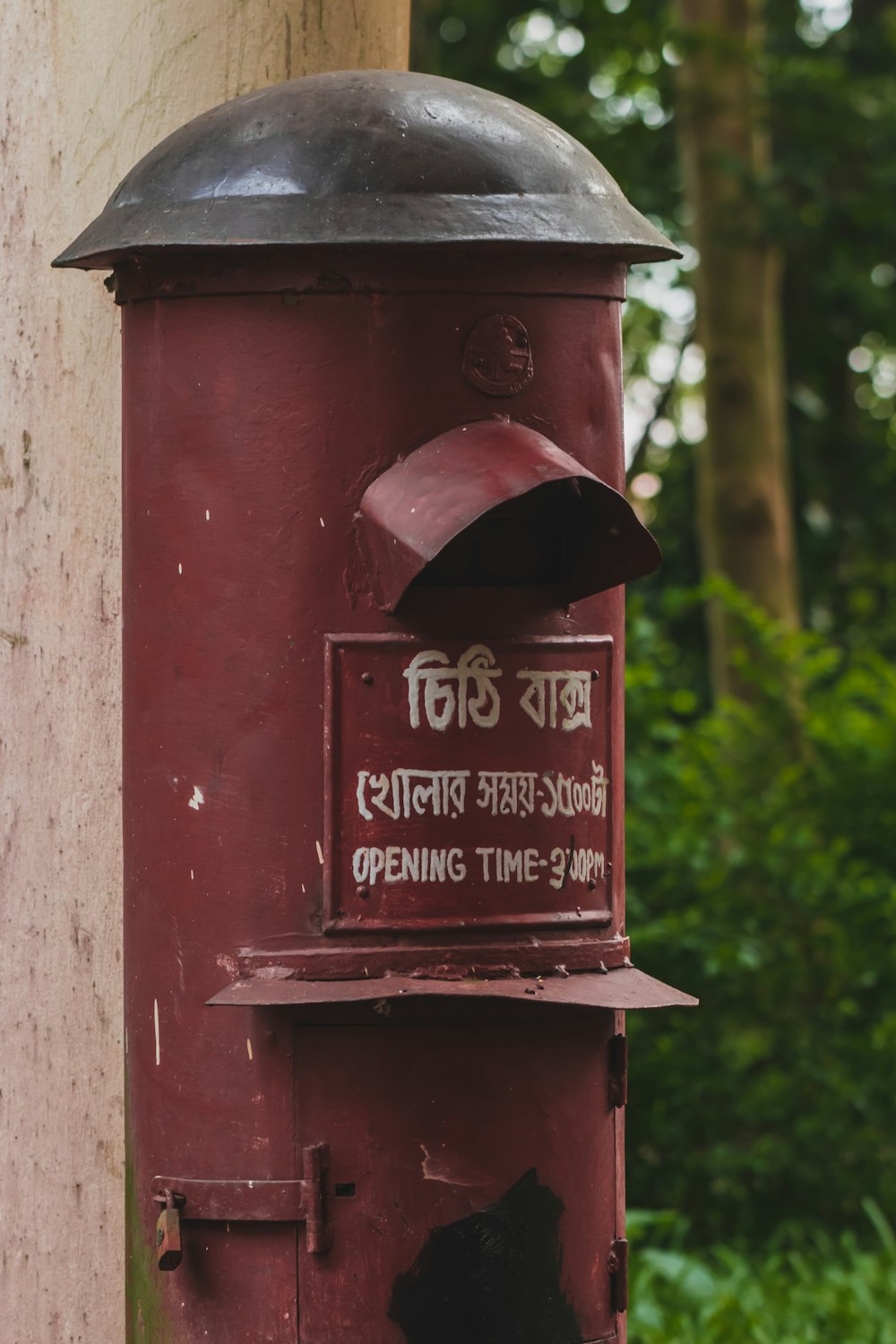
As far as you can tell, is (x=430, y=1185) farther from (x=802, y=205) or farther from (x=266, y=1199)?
(x=802, y=205)

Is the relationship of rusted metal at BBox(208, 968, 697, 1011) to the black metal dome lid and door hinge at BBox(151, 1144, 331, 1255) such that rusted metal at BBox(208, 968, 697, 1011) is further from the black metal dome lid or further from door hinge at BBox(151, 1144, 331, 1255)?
the black metal dome lid

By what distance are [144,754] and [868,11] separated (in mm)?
12471

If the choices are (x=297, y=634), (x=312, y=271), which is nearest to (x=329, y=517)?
(x=297, y=634)

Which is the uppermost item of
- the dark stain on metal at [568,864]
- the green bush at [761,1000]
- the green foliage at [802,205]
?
the green foliage at [802,205]

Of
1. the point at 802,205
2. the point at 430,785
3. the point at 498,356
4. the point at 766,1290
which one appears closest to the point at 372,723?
the point at 430,785

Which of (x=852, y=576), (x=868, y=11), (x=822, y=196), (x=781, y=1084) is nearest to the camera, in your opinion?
(x=781, y=1084)

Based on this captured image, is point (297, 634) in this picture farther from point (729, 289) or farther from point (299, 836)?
point (729, 289)

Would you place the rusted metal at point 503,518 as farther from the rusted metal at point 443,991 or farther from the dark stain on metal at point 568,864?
the rusted metal at point 443,991

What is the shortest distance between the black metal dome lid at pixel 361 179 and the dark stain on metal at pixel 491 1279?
127 cm

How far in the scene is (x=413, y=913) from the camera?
2.38 metres

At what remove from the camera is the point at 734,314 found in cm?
941

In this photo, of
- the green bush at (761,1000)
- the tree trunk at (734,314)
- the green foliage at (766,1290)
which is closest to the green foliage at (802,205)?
the tree trunk at (734,314)

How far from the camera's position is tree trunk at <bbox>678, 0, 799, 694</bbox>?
913 centimetres

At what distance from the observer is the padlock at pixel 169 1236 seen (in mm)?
2439
